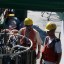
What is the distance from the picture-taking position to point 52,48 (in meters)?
5.68

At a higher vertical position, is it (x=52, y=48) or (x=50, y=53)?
(x=52, y=48)

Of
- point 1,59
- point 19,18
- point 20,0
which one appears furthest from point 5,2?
point 19,18

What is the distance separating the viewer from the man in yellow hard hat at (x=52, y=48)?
5.59 meters

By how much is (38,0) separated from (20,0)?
0.16 meters

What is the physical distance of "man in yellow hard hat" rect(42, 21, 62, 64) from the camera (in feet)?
18.3

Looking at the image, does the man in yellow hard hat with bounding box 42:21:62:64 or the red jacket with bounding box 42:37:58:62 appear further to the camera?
the red jacket with bounding box 42:37:58:62

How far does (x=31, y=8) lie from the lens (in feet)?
9.55

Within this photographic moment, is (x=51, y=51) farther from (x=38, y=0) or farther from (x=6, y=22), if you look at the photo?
(x=6, y=22)

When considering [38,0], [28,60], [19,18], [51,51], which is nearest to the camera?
[38,0]

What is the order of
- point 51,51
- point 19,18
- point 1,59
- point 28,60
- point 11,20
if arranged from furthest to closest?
1. point 19,18
2. point 11,20
3. point 51,51
4. point 28,60
5. point 1,59

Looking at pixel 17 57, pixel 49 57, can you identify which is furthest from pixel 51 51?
pixel 17 57

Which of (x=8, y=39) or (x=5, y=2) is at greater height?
(x=5, y=2)

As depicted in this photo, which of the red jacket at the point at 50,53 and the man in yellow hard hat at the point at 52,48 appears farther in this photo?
the red jacket at the point at 50,53

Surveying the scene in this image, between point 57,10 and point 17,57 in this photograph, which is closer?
point 57,10
